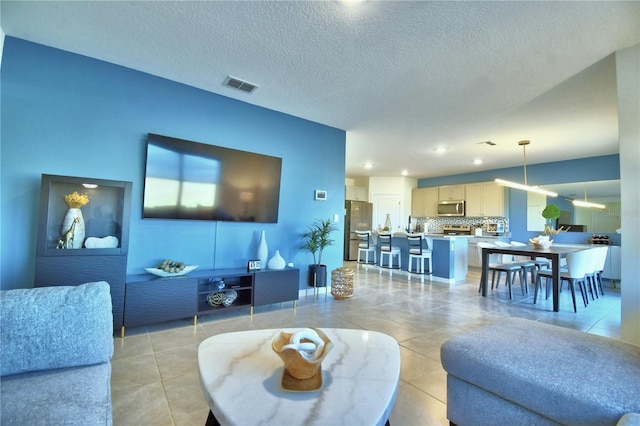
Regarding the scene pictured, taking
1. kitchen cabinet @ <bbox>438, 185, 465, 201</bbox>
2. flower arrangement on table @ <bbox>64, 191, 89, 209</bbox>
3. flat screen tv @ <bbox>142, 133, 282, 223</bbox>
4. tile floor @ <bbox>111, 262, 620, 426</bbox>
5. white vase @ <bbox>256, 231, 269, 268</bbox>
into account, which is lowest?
tile floor @ <bbox>111, 262, 620, 426</bbox>

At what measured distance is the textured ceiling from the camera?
86.8 inches

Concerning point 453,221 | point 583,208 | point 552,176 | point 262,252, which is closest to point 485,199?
point 453,221

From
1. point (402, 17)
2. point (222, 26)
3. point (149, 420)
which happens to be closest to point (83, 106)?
point (222, 26)

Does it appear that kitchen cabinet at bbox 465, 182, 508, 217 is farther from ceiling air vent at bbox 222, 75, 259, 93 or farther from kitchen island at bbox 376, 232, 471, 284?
ceiling air vent at bbox 222, 75, 259, 93

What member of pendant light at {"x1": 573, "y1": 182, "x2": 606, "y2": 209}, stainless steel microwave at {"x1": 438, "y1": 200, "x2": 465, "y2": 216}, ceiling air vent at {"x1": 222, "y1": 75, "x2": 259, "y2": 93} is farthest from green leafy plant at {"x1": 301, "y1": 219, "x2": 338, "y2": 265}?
pendant light at {"x1": 573, "y1": 182, "x2": 606, "y2": 209}

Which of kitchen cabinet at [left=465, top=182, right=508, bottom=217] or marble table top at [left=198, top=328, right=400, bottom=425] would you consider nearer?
marble table top at [left=198, top=328, right=400, bottom=425]

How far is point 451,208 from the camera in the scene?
8430mm

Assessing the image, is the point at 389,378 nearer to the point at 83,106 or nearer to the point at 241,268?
the point at 241,268

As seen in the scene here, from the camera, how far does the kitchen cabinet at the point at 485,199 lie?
7.45 metres

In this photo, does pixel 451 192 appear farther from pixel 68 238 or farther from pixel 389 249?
pixel 68 238

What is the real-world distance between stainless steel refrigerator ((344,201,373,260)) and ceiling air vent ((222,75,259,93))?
5989 mm

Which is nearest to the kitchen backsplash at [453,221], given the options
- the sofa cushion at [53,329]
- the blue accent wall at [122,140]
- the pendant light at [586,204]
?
the pendant light at [586,204]

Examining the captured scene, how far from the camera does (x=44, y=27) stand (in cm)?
248

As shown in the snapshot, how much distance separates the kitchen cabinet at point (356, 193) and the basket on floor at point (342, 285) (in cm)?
523
